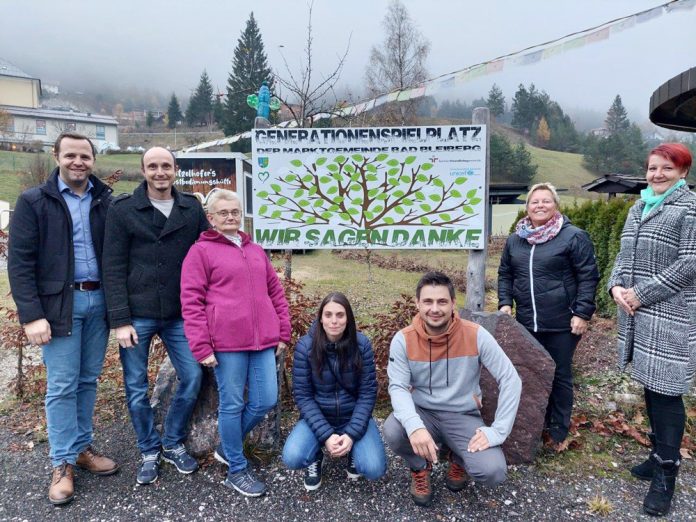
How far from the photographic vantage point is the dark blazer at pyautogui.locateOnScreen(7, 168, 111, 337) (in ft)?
8.51

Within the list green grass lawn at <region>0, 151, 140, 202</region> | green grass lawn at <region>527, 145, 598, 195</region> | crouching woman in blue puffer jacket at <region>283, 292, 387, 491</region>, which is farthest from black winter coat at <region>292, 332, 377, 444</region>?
green grass lawn at <region>527, 145, 598, 195</region>

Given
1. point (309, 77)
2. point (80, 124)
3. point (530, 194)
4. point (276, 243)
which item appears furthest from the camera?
point (80, 124)

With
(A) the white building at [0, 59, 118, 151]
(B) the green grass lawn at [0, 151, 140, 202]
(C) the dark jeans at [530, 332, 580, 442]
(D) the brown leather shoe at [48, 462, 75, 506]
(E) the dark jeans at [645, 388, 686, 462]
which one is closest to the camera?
(E) the dark jeans at [645, 388, 686, 462]

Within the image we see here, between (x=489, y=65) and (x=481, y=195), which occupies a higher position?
(x=489, y=65)

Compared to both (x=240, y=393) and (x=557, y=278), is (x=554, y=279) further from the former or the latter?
(x=240, y=393)

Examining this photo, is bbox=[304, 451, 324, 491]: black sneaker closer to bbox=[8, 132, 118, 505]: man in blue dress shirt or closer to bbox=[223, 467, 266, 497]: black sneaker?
bbox=[223, 467, 266, 497]: black sneaker

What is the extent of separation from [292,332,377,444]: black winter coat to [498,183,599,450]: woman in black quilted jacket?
1215 mm

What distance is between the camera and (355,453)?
2.86 m

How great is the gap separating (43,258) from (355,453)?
2.15 m

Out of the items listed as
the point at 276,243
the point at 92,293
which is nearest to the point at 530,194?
the point at 276,243

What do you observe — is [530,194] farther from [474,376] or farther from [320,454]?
[320,454]

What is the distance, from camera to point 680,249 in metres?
2.56

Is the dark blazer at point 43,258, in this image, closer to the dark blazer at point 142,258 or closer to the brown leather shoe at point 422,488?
the dark blazer at point 142,258

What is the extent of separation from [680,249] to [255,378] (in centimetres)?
255
